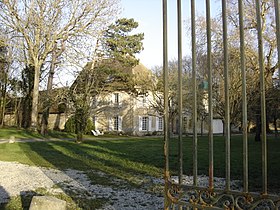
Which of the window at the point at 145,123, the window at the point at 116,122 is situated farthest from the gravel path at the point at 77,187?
the window at the point at 145,123

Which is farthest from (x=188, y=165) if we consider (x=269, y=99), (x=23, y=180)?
(x=269, y=99)

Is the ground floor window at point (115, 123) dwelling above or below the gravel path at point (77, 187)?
above

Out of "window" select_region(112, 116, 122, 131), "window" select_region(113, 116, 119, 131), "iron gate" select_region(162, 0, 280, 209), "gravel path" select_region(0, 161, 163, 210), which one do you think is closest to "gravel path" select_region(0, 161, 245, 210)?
"gravel path" select_region(0, 161, 163, 210)

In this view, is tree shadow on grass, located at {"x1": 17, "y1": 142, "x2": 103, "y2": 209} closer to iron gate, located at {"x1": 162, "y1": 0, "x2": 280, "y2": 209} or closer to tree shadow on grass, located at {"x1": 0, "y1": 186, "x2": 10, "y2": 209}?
tree shadow on grass, located at {"x1": 0, "y1": 186, "x2": 10, "y2": 209}

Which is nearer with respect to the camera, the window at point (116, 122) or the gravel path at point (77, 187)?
the gravel path at point (77, 187)

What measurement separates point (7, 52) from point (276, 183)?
28572 millimetres

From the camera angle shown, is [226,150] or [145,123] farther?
[145,123]

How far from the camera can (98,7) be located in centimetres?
2745

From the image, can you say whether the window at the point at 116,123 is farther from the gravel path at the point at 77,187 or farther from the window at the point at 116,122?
the gravel path at the point at 77,187

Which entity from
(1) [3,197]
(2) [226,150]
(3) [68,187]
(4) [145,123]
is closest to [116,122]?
(4) [145,123]

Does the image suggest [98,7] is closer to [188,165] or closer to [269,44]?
[269,44]

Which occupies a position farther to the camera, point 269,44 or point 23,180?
point 269,44

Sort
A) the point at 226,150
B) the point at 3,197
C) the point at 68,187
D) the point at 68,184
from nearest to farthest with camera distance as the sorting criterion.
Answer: the point at 226,150, the point at 3,197, the point at 68,187, the point at 68,184

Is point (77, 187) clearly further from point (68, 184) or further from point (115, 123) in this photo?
point (115, 123)
